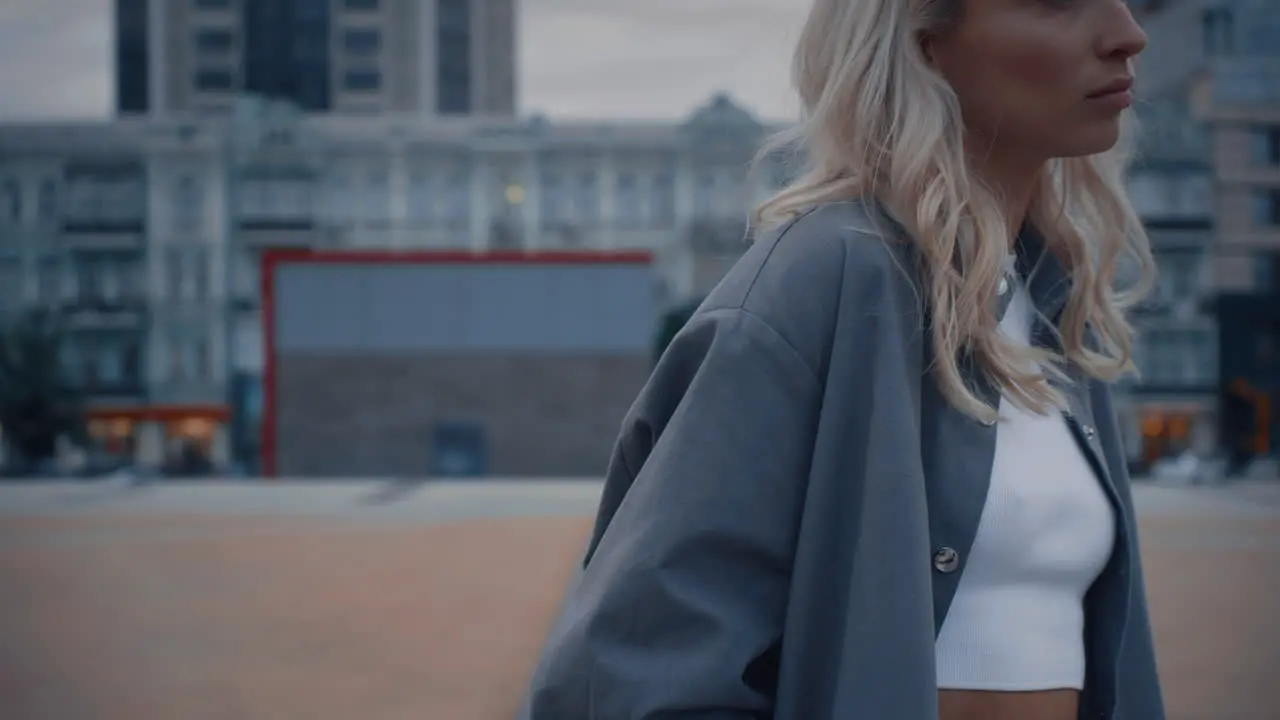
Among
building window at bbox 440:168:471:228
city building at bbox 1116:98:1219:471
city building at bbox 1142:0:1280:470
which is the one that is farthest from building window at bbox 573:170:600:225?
Result: city building at bbox 1142:0:1280:470

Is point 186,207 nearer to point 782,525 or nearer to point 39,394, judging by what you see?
point 39,394

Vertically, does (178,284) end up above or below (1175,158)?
below

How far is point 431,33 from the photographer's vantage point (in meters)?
61.4

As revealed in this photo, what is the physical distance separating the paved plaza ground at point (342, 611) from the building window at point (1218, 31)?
26.9m

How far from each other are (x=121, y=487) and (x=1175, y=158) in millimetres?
30193

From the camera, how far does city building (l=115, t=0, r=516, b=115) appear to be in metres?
59.1

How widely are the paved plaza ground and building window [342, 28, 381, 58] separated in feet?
143

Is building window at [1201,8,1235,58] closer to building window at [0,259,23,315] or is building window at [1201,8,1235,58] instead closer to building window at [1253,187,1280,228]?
building window at [1253,187,1280,228]

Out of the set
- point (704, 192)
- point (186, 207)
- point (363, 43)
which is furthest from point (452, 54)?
point (704, 192)

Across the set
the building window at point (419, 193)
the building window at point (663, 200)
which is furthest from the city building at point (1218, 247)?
the building window at point (419, 193)

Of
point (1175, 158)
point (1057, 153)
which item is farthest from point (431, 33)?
point (1057, 153)

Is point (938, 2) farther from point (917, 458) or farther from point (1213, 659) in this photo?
point (1213, 659)

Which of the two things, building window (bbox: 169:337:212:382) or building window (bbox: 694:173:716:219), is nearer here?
Result: building window (bbox: 694:173:716:219)

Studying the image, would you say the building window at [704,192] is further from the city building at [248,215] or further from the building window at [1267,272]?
the building window at [1267,272]
